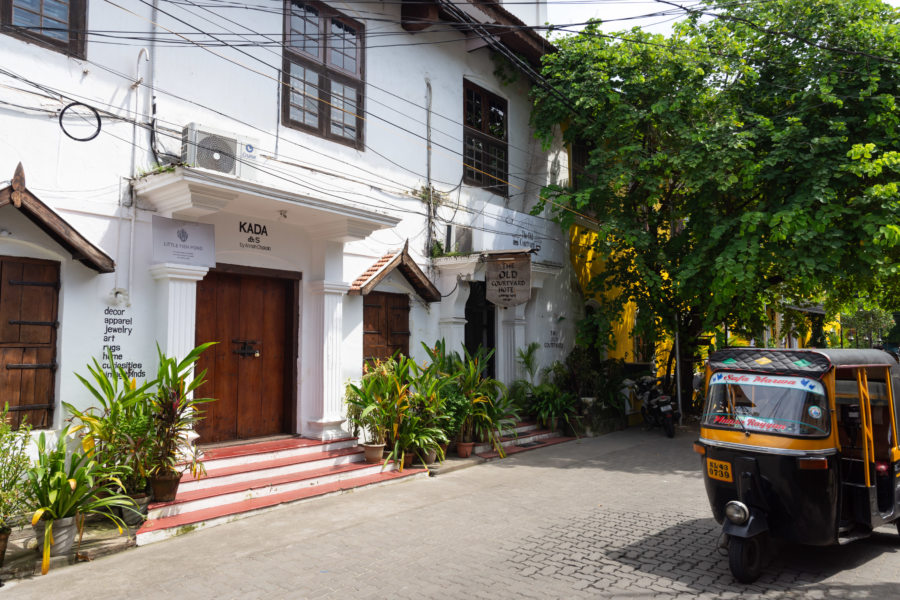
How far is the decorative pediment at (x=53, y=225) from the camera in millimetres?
5367

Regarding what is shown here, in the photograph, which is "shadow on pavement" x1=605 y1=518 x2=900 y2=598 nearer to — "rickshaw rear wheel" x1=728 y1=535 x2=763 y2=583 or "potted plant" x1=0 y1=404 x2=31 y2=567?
"rickshaw rear wheel" x1=728 y1=535 x2=763 y2=583

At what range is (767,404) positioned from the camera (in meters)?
4.84

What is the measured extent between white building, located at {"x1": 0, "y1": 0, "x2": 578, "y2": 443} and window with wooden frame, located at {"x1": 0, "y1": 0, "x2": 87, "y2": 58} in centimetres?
2

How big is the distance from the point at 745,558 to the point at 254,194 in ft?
18.6

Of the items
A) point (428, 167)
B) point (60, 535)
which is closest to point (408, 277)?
point (428, 167)

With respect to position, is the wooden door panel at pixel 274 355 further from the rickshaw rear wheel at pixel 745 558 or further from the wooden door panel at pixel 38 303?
the rickshaw rear wheel at pixel 745 558

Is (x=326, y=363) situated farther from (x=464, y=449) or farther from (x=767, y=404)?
(x=767, y=404)

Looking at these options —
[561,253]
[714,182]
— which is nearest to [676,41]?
[714,182]

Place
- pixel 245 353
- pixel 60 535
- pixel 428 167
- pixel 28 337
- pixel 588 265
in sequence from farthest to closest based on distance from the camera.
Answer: pixel 588 265 < pixel 428 167 < pixel 245 353 < pixel 28 337 < pixel 60 535

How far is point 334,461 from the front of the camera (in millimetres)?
7844

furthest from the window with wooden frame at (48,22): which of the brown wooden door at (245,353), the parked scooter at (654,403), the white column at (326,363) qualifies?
the parked scooter at (654,403)

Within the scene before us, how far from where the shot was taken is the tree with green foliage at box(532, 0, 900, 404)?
8.88 metres

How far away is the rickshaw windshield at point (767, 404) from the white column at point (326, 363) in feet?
15.9

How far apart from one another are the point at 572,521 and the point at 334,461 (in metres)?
3.17
